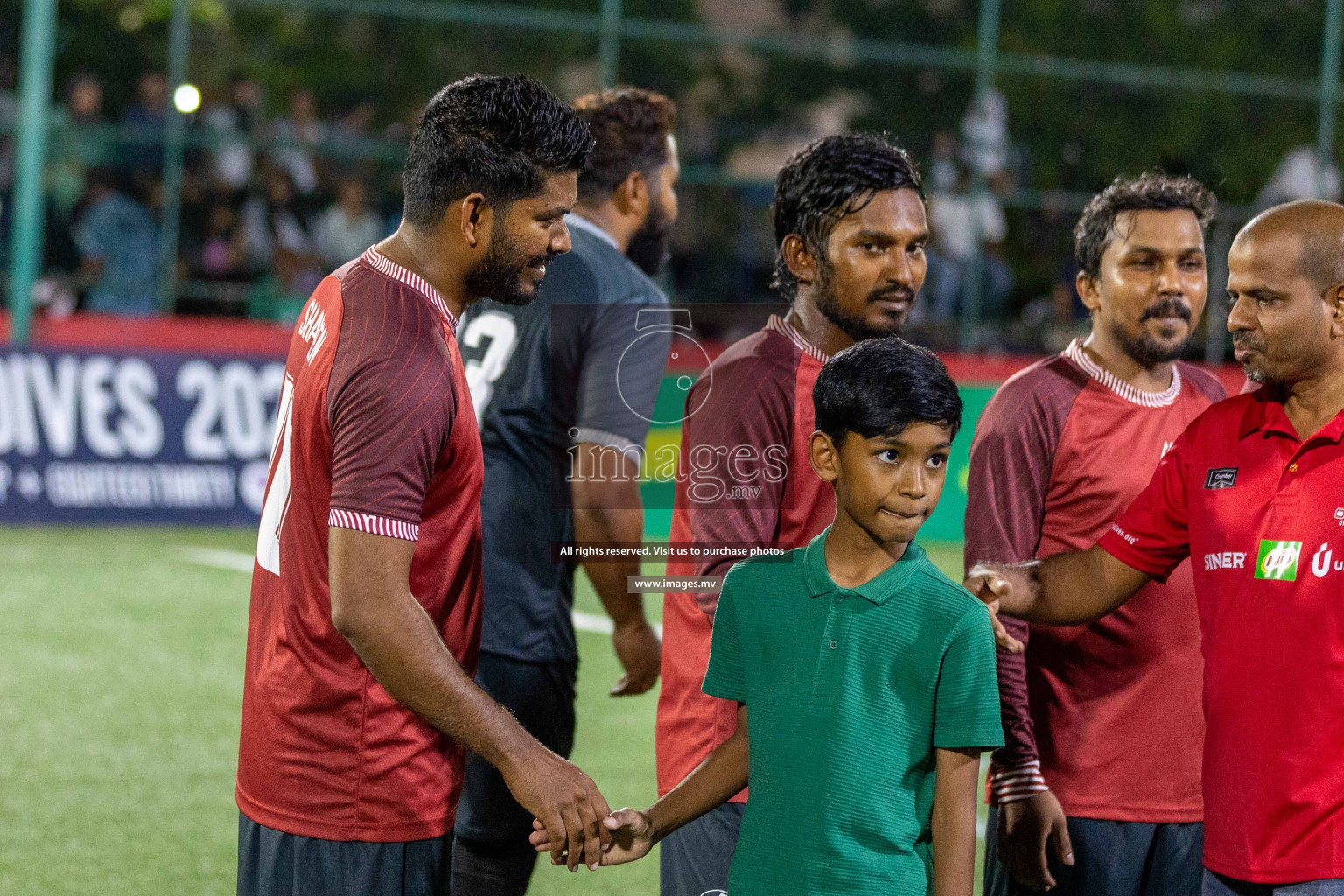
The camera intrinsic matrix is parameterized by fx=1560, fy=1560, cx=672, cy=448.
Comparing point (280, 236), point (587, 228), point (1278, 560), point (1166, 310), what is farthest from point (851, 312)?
point (280, 236)

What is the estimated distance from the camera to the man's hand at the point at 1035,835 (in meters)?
3.30

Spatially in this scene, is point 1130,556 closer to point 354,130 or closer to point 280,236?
point 280,236

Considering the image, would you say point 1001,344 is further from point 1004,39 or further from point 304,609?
point 304,609

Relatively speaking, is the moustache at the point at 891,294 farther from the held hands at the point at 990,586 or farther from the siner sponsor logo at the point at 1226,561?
the siner sponsor logo at the point at 1226,561

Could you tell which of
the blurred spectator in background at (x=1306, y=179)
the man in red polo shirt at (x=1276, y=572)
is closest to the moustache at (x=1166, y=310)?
the man in red polo shirt at (x=1276, y=572)

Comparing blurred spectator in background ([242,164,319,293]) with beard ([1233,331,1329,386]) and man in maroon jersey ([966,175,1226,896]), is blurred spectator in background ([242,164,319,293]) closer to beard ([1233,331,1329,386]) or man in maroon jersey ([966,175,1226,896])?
man in maroon jersey ([966,175,1226,896])

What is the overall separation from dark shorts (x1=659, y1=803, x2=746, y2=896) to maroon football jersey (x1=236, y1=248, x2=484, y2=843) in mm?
538

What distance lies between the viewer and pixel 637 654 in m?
4.24

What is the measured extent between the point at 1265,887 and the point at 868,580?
933 millimetres

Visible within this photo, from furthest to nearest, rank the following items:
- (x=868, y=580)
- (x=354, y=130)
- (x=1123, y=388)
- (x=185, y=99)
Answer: (x=354, y=130), (x=185, y=99), (x=1123, y=388), (x=868, y=580)

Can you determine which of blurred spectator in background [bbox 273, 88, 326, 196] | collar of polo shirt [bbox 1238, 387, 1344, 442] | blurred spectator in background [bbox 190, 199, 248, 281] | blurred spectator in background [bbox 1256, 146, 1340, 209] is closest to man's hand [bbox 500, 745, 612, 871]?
collar of polo shirt [bbox 1238, 387, 1344, 442]

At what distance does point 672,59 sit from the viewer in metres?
17.1

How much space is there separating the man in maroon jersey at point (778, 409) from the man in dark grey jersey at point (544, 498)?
652 millimetres

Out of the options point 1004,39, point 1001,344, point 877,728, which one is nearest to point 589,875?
point 877,728
